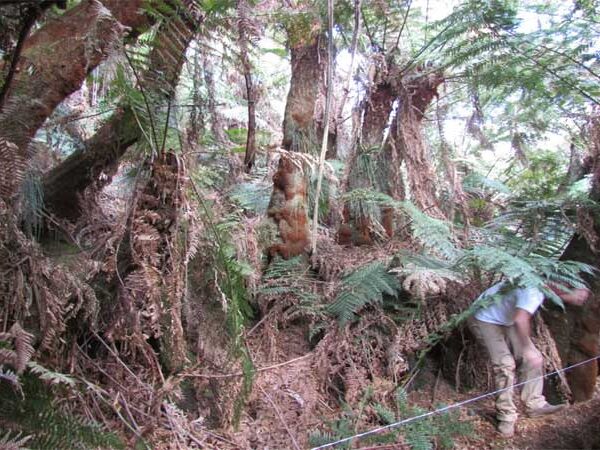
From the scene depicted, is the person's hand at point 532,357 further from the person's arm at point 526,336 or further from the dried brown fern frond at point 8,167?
the dried brown fern frond at point 8,167

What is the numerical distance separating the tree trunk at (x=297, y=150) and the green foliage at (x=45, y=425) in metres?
2.19

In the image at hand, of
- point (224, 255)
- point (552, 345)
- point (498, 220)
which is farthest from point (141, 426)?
point (498, 220)

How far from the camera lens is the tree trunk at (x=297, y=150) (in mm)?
3734

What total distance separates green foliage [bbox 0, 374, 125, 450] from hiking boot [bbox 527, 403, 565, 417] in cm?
250

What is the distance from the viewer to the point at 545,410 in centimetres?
289

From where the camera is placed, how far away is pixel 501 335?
10.1 feet

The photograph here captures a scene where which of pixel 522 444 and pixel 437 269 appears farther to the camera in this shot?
pixel 437 269

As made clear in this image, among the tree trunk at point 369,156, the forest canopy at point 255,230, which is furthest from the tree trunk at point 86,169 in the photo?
the tree trunk at point 369,156

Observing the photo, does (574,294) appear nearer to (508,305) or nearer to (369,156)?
(508,305)

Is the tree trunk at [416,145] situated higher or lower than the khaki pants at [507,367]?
higher

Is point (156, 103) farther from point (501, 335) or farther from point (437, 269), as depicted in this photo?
point (501, 335)

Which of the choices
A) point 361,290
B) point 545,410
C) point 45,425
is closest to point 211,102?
point 361,290

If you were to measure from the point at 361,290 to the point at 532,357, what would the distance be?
1.17 meters

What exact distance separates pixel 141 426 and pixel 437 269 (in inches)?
82.1
